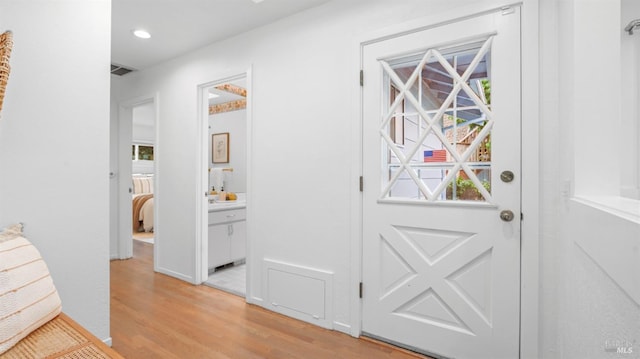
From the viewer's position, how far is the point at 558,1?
4.88ft

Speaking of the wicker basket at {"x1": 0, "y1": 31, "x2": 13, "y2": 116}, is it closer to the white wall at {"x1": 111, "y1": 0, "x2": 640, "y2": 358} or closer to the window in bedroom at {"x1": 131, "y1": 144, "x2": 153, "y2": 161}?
the white wall at {"x1": 111, "y1": 0, "x2": 640, "y2": 358}

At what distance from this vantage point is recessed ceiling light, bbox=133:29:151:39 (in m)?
2.76

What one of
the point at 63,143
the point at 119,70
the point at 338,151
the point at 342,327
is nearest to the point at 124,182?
the point at 119,70

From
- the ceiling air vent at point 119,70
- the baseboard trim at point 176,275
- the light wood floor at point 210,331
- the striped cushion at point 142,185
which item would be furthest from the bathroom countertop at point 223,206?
the striped cushion at point 142,185

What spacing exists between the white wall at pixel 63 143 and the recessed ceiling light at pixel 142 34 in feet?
3.67

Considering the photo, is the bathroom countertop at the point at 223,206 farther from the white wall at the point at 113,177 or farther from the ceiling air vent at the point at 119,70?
the ceiling air vent at the point at 119,70

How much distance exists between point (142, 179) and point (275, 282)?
19.3 ft

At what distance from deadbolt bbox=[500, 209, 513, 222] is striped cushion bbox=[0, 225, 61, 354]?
2119 mm

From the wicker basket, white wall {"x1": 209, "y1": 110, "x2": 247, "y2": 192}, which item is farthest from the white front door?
white wall {"x1": 209, "y1": 110, "x2": 247, "y2": 192}

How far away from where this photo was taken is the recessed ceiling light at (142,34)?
108 inches

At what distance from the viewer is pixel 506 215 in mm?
1618

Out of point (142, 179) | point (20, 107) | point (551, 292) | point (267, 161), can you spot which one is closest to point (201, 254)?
point (267, 161)

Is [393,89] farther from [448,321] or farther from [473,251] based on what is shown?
[448,321]

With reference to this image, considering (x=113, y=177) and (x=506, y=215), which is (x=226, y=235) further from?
(x=506, y=215)
